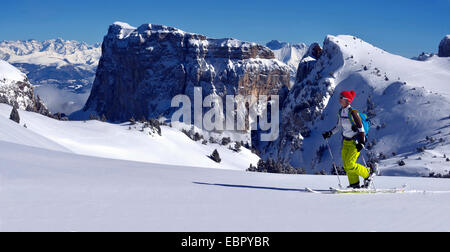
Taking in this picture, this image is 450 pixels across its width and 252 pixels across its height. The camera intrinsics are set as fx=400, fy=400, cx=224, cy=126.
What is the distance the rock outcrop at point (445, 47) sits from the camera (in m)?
70.8

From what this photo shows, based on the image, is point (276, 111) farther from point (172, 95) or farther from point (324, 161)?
point (324, 161)

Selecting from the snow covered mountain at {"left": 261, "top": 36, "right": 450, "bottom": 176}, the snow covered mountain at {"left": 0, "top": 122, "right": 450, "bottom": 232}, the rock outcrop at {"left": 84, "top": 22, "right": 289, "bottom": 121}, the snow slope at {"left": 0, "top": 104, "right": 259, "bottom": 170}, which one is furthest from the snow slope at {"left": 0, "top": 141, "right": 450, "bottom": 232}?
the rock outcrop at {"left": 84, "top": 22, "right": 289, "bottom": 121}

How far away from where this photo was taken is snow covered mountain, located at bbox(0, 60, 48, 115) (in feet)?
228

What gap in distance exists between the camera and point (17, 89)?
7206cm

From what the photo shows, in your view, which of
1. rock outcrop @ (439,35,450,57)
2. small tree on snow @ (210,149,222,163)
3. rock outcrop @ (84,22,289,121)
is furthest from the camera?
rock outcrop @ (84,22,289,121)

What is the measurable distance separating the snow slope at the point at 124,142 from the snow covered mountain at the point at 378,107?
43.8ft

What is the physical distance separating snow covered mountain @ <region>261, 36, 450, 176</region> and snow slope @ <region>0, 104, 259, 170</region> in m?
13.4

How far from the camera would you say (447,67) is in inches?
2395

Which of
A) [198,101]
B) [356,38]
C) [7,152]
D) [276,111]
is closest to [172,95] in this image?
[198,101]

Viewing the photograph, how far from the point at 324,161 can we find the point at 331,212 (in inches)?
1587

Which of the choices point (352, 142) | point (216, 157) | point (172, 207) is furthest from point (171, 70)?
point (172, 207)

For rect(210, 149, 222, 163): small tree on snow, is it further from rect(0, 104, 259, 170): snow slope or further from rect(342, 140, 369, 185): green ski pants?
rect(342, 140, 369, 185): green ski pants

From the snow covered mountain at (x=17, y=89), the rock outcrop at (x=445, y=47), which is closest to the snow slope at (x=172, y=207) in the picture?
the snow covered mountain at (x=17, y=89)

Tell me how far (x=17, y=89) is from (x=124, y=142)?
48932 mm
